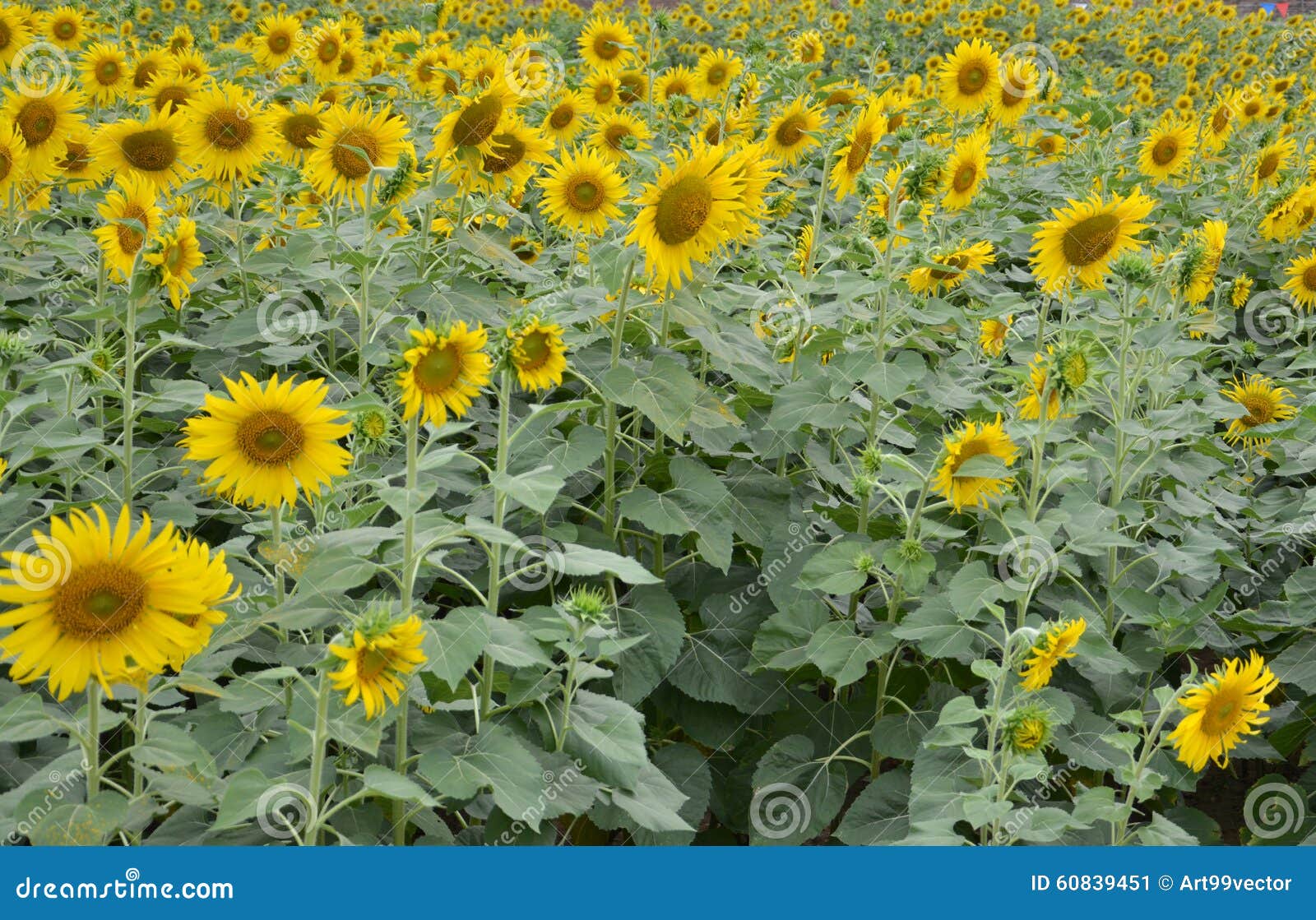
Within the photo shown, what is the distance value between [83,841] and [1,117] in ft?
10.5

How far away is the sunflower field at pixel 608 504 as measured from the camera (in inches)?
84.3

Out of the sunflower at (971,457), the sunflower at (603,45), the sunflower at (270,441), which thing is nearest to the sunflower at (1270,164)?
the sunflower at (603,45)

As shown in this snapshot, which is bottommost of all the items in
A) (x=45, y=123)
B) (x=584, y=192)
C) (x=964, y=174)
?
(x=584, y=192)

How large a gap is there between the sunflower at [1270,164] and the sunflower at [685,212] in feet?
14.0

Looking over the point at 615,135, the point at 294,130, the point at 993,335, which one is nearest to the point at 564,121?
the point at 615,135

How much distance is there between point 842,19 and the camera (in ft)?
46.1

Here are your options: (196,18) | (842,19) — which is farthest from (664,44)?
(196,18)

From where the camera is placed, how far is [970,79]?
617cm

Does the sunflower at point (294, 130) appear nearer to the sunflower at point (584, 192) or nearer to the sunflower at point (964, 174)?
the sunflower at point (584, 192)

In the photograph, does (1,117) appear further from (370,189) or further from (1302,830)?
(1302,830)

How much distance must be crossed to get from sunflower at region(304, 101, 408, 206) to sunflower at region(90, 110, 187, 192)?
0.77 metres

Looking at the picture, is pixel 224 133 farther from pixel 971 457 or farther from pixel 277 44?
pixel 971 457

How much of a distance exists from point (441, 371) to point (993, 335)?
8.55 ft

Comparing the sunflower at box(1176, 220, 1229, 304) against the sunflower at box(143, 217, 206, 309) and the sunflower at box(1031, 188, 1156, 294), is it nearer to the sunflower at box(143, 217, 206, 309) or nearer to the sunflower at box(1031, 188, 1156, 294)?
the sunflower at box(1031, 188, 1156, 294)
